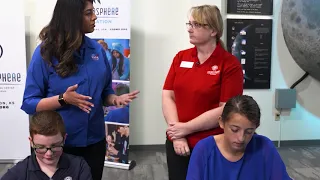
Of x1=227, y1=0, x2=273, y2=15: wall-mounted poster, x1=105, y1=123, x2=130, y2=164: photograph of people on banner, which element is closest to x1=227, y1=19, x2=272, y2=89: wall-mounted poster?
x1=227, y1=0, x2=273, y2=15: wall-mounted poster

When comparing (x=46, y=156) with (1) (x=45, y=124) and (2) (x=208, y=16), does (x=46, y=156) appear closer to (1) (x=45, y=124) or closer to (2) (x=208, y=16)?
(1) (x=45, y=124)

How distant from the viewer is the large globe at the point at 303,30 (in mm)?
2941

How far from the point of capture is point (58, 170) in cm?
126

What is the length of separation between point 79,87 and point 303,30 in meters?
2.47

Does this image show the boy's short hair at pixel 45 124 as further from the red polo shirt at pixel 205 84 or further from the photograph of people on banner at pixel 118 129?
the photograph of people on banner at pixel 118 129

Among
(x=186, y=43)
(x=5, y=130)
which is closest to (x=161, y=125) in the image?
(x=186, y=43)

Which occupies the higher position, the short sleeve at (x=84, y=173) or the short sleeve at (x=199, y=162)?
the short sleeve at (x=199, y=162)

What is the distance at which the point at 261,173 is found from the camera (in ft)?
3.92

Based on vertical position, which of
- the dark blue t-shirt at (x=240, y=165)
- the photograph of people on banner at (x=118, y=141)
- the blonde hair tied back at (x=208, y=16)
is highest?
the blonde hair tied back at (x=208, y=16)

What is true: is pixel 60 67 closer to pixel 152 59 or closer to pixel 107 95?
pixel 107 95

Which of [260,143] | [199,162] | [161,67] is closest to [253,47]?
[161,67]

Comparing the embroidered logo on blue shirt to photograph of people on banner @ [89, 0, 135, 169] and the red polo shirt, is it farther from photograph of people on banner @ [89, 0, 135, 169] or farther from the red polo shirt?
photograph of people on banner @ [89, 0, 135, 169]

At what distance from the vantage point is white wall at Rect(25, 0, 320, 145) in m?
3.58

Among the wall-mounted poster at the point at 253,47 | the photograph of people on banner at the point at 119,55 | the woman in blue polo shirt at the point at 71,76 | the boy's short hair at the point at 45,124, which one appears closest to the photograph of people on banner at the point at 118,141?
the photograph of people on banner at the point at 119,55
